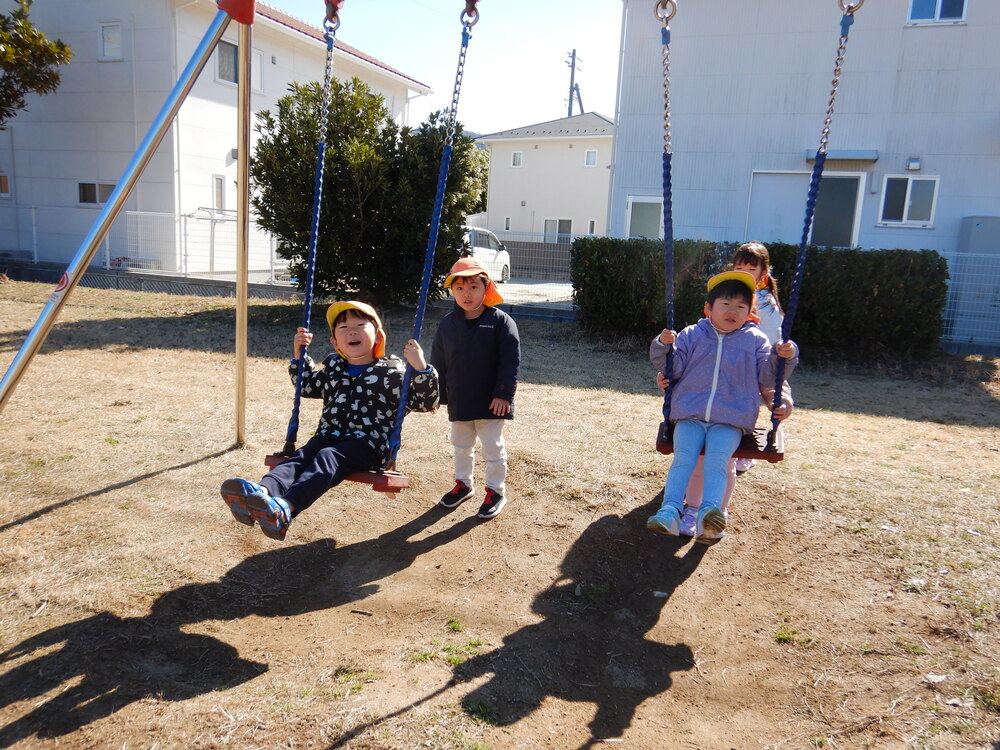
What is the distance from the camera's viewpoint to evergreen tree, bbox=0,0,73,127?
43.8 ft

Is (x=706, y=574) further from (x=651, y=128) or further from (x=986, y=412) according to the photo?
(x=651, y=128)

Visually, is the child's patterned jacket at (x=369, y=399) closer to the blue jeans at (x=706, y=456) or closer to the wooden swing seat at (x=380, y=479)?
the wooden swing seat at (x=380, y=479)

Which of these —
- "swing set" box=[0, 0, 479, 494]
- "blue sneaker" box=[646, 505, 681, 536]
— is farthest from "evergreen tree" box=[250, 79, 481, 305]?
"blue sneaker" box=[646, 505, 681, 536]

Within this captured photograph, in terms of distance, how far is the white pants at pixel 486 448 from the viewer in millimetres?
4035

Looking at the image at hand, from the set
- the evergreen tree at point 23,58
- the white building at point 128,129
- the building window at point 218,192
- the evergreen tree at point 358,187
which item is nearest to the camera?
the evergreen tree at point 358,187

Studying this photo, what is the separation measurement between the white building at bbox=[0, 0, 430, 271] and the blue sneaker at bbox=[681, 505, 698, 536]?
13944 mm

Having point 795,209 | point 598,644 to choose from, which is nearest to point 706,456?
point 598,644

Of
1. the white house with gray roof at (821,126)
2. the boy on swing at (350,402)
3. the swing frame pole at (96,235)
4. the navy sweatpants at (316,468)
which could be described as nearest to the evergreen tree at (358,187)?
the white house with gray roof at (821,126)

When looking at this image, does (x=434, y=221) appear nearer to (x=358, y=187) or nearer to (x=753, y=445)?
(x=753, y=445)

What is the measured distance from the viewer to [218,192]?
56.0 feet

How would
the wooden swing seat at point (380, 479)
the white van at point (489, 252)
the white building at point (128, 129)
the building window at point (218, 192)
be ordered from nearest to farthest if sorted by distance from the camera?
the wooden swing seat at point (380, 479)
the white building at point (128, 129)
the white van at point (489, 252)
the building window at point (218, 192)

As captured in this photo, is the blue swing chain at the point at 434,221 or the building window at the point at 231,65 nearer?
the blue swing chain at the point at 434,221

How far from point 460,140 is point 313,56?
10884mm

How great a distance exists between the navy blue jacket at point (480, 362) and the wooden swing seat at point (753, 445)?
826mm
